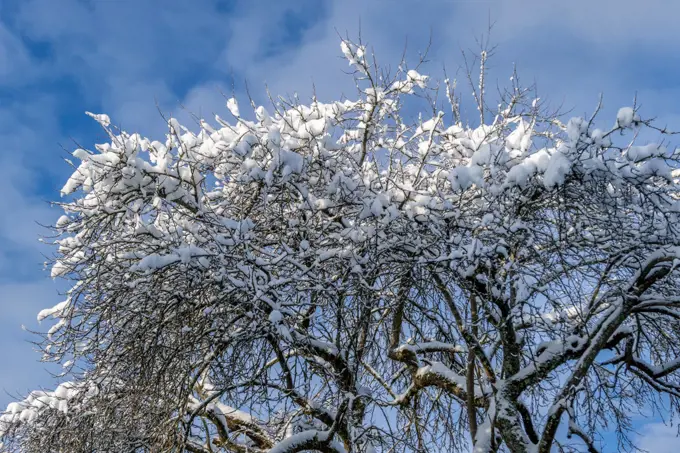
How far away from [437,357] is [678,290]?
331 cm

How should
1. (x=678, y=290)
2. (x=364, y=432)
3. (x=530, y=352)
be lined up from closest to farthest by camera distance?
(x=530, y=352) → (x=364, y=432) → (x=678, y=290)

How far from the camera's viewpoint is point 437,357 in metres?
8.74

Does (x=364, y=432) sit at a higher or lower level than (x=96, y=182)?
lower

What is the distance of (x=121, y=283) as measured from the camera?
5.51 meters

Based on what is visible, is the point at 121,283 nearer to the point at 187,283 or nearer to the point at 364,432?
the point at 187,283

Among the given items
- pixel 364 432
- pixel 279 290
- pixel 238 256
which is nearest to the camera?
pixel 238 256

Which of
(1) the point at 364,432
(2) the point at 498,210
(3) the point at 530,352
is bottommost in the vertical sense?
(1) the point at 364,432

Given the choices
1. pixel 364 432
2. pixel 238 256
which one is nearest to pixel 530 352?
pixel 364 432

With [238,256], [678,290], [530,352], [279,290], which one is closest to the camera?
[238,256]

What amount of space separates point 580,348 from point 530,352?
23.5 inches

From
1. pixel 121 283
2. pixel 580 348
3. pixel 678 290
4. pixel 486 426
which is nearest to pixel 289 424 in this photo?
pixel 486 426

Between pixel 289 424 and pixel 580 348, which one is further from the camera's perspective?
pixel 289 424

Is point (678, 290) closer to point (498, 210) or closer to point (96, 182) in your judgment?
point (498, 210)

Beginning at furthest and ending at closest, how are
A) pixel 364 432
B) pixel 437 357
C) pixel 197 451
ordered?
pixel 437 357
pixel 197 451
pixel 364 432
